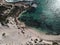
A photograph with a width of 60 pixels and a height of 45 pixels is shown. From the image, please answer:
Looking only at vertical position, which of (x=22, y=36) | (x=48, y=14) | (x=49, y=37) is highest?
(x=48, y=14)

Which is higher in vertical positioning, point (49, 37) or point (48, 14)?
point (48, 14)

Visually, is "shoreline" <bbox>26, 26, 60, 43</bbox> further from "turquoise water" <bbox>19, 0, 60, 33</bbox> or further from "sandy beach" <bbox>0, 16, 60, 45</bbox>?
"turquoise water" <bbox>19, 0, 60, 33</bbox>

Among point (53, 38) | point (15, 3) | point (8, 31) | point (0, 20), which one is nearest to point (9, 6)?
point (15, 3)

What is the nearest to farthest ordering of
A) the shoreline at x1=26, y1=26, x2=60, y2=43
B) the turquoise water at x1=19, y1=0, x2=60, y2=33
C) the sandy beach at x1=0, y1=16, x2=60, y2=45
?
the sandy beach at x1=0, y1=16, x2=60, y2=45 → the shoreline at x1=26, y1=26, x2=60, y2=43 → the turquoise water at x1=19, y1=0, x2=60, y2=33

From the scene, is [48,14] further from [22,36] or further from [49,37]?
[22,36]

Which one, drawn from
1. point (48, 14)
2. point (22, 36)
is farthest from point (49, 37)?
point (48, 14)

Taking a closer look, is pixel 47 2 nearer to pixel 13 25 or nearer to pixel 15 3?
Answer: pixel 15 3

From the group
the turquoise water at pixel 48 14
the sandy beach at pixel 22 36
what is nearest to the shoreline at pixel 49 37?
the sandy beach at pixel 22 36

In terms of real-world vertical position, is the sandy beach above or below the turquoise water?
below

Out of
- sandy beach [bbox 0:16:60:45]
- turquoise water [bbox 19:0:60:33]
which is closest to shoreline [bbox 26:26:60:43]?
sandy beach [bbox 0:16:60:45]
